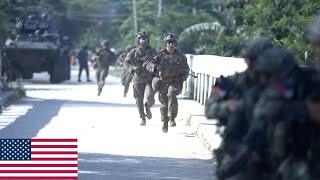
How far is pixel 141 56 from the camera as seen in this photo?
2161cm

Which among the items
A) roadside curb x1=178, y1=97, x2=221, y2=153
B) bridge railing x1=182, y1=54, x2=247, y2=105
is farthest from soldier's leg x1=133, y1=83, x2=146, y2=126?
bridge railing x1=182, y1=54, x2=247, y2=105

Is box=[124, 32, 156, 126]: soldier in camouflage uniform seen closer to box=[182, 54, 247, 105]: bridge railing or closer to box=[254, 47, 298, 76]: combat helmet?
box=[182, 54, 247, 105]: bridge railing

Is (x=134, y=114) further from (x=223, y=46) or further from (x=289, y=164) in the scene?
(x=289, y=164)

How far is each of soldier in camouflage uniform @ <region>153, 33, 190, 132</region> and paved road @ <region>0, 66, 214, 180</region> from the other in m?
0.49

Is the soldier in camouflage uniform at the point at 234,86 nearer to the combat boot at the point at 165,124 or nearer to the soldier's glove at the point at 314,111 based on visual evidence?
the soldier's glove at the point at 314,111

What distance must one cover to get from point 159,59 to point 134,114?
5189 mm

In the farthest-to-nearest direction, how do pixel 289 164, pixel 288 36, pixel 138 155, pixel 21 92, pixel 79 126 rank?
pixel 21 92
pixel 288 36
pixel 79 126
pixel 138 155
pixel 289 164

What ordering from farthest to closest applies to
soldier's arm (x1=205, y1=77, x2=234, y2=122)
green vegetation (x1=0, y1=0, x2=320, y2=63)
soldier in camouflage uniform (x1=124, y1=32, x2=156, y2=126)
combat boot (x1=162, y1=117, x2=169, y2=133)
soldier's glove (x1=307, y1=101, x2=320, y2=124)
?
green vegetation (x1=0, y1=0, x2=320, y2=63), soldier in camouflage uniform (x1=124, y1=32, x2=156, y2=126), combat boot (x1=162, y1=117, x2=169, y2=133), soldier's arm (x1=205, y1=77, x2=234, y2=122), soldier's glove (x1=307, y1=101, x2=320, y2=124)

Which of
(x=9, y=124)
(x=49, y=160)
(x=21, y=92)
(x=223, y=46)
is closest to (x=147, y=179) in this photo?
(x=49, y=160)

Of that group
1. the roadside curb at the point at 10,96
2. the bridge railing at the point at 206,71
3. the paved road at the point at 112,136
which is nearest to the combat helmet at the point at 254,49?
the paved road at the point at 112,136

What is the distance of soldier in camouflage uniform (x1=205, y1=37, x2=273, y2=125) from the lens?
7.47 m

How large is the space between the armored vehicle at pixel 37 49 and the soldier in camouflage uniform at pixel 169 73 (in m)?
19.6

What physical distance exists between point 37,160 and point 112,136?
6427 mm

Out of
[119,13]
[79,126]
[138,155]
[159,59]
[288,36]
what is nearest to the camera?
[138,155]
